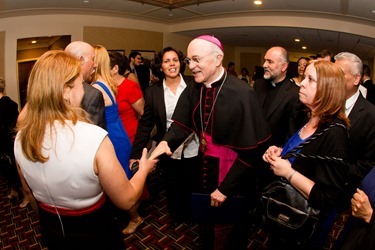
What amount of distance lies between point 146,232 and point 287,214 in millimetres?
1662

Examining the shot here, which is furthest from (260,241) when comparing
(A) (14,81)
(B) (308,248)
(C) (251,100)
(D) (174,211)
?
(A) (14,81)

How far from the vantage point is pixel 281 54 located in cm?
274

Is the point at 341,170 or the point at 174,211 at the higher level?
the point at 341,170

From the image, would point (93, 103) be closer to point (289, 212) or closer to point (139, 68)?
point (289, 212)

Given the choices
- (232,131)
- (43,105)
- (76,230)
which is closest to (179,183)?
(232,131)

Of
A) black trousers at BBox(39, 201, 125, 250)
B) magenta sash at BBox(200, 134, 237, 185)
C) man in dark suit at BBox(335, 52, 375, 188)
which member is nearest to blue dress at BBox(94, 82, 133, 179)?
magenta sash at BBox(200, 134, 237, 185)

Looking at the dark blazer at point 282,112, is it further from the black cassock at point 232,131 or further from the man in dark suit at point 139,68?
the man in dark suit at point 139,68

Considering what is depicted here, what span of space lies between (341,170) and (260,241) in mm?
1517

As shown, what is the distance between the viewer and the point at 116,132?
2273mm

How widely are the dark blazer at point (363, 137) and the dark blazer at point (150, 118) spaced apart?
130 centimetres

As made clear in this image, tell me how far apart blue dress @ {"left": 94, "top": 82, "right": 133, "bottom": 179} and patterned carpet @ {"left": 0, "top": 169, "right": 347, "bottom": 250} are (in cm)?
68

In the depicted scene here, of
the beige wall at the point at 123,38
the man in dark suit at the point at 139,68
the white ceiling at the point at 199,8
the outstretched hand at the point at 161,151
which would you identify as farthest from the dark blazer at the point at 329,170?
the beige wall at the point at 123,38

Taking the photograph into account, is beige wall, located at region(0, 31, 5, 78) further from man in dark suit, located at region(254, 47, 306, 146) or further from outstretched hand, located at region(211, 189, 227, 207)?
outstretched hand, located at region(211, 189, 227, 207)

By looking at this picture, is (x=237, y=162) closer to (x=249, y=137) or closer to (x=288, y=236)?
(x=249, y=137)
